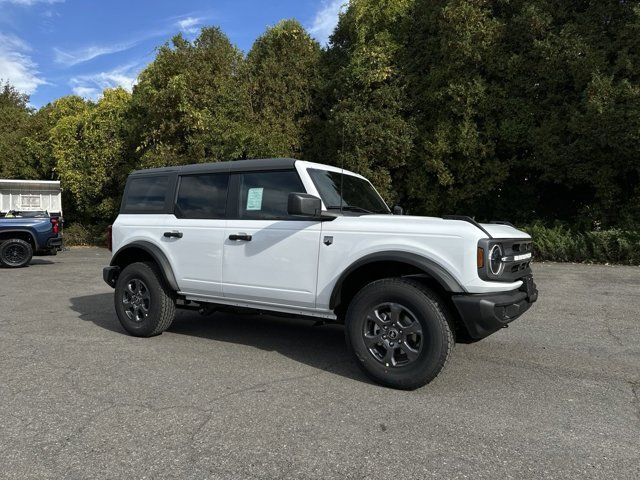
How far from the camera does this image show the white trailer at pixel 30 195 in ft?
58.7

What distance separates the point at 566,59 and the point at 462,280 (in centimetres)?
1156

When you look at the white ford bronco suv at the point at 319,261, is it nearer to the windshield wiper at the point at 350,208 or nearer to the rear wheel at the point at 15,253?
the windshield wiper at the point at 350,208

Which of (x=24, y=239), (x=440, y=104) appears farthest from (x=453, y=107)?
(x=24, y=239)

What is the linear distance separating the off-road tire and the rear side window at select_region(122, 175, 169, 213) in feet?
2.18

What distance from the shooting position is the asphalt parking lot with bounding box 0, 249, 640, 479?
279cm

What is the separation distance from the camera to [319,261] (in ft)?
14.2

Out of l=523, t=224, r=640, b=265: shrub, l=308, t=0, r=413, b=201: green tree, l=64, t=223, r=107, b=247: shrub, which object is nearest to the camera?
l=523, t=224, r=640, b=265: shrub

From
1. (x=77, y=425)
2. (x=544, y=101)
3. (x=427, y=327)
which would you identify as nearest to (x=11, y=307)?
(x=77, y=425)

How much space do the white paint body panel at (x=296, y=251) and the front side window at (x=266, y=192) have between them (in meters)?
0.09

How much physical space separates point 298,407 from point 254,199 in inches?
84.0

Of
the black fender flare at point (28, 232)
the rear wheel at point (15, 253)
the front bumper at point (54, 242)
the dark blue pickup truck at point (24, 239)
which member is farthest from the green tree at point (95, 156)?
the rear wheel at point (15, 253)

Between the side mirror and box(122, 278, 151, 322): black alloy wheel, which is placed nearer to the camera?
the side mirror

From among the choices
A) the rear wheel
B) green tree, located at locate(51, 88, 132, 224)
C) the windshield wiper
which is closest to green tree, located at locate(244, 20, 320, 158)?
green tree, located at locate(51, 88, 132, 224)

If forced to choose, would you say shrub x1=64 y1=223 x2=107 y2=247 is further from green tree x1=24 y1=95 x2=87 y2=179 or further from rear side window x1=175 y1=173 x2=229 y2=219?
rear side window x1=175 y1=173 x2=229 y2=219
